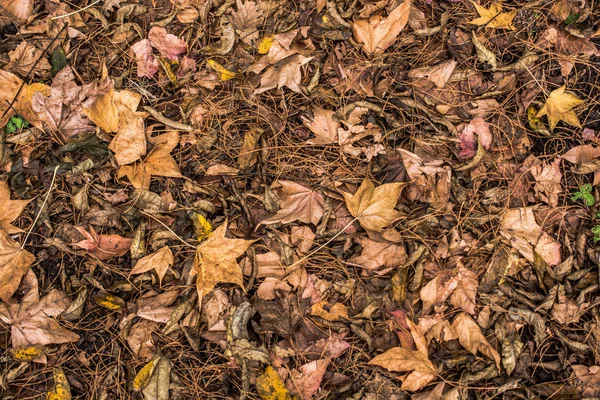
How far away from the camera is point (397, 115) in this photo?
198 cm

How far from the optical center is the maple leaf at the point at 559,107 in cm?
194

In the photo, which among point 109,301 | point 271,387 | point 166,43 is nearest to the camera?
point 271,387

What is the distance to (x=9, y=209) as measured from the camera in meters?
1.89

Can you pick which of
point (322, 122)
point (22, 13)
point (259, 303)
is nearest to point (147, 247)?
point (259, 303)

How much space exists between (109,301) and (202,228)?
473 mm

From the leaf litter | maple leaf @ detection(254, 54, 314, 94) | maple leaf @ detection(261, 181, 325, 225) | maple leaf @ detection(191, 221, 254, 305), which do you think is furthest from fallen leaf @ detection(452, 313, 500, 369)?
maple leaf @ detection(254, 54, 314, 94)

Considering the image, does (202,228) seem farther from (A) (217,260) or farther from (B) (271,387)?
(B) (271,387)

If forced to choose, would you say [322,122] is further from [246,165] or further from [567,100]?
[567,100]

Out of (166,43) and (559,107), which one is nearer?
(559,107)

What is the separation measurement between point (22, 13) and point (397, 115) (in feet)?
5.83

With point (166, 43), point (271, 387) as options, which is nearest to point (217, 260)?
point (271, 387)

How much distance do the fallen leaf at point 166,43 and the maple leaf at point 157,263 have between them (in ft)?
2.89

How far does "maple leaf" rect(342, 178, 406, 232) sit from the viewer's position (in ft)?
5.93

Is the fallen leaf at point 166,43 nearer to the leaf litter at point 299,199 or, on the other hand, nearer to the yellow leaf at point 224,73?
the leaf litter at point 299,199
